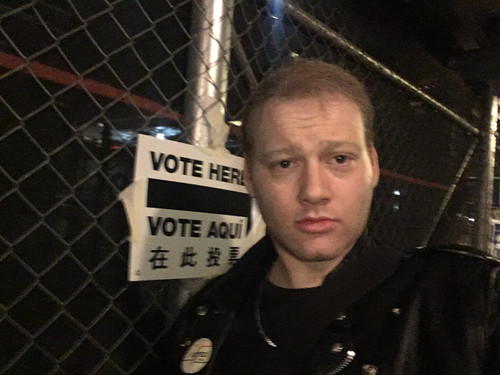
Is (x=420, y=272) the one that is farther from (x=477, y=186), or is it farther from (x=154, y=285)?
(x=477, y=186)

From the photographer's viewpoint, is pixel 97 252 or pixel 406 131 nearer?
pixel 97 252

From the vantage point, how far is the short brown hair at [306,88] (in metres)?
1.05

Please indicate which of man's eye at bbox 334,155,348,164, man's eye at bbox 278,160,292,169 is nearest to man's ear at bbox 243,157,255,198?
man's eye at bbox 278,160,292,169

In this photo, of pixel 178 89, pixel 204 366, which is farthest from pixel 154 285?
pixel 178 89

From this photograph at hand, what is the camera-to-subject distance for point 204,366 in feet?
3.32

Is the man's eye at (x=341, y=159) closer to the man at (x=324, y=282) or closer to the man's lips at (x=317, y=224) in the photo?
the man at (x=324, y=282)

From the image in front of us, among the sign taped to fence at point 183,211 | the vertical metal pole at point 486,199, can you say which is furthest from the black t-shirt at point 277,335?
the vertical metal pole at point 486,199

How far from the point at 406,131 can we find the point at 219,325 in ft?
6.69

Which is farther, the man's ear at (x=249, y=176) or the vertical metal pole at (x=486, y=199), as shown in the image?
the vertical metal pole at (x=486, y=199)

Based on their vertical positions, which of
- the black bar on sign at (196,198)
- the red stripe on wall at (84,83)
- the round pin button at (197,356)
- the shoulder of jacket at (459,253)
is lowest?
the round pin button at (197,356)

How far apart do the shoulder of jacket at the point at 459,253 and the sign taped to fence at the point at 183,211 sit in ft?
1.75

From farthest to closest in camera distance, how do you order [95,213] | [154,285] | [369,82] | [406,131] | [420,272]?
[406,131] → [369,82] → [154,285] → [95,213] → [420,272]

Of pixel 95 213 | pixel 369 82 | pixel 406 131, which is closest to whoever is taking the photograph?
pixel 95 213

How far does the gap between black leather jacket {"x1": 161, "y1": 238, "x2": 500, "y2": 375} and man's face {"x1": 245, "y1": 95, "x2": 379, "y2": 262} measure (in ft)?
0.27
